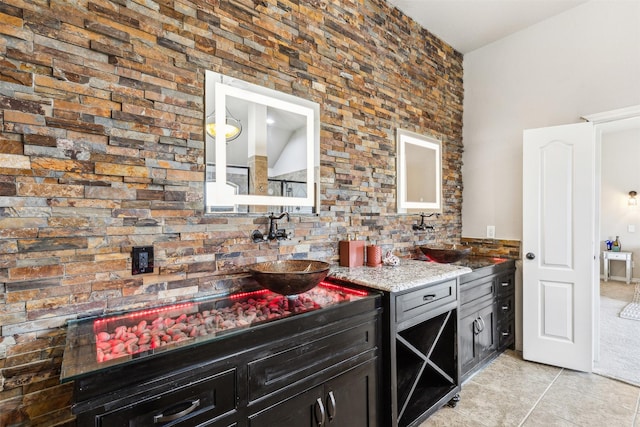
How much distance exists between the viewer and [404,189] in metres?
2.92

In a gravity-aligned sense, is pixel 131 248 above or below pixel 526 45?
below

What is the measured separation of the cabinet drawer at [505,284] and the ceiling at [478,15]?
2463 millimetres

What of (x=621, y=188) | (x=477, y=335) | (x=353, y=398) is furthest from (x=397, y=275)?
(x=621, y=188)

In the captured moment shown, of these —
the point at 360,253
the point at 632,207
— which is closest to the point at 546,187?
the point at 360,253

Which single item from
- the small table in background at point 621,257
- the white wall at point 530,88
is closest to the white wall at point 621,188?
the small table in background at point 621,257

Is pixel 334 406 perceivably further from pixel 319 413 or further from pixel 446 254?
pixel 446 254

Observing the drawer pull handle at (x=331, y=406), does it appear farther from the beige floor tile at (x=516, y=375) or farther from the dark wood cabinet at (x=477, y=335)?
the beige floor tile at (x=516, y=375)

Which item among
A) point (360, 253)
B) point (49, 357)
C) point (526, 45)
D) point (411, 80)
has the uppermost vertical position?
point (526, 45)

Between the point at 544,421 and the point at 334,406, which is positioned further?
the point at 544,421

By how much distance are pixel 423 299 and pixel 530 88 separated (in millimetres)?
2626

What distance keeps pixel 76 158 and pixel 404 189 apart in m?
2.41

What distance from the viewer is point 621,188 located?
6.12 m

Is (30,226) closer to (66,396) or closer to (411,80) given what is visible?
(66,396)

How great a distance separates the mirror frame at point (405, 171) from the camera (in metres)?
2.88
